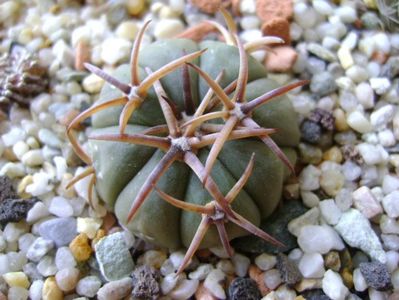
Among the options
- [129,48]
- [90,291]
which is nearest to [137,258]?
[90,291]

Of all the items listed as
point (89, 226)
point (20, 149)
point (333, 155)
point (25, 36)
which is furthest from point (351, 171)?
point (25, 36)

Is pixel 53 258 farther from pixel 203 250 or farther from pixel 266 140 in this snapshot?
pixel 266 140

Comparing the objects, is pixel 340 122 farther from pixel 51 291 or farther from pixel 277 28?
pixel 51 291

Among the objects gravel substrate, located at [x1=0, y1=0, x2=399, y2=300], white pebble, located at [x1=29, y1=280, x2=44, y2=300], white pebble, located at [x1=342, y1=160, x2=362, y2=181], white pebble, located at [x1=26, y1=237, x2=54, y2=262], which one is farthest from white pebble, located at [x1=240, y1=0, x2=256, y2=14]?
white pebble, located at [x1=29, y1=280, x2=44, y2=300]

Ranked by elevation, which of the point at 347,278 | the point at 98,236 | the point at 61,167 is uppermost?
the point at 61,167

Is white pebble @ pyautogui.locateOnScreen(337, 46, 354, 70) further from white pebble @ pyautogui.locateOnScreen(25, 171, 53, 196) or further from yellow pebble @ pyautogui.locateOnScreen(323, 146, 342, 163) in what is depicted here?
white pebble @ pyautogui.locateOnScreen(25, 171, 53, 196)
